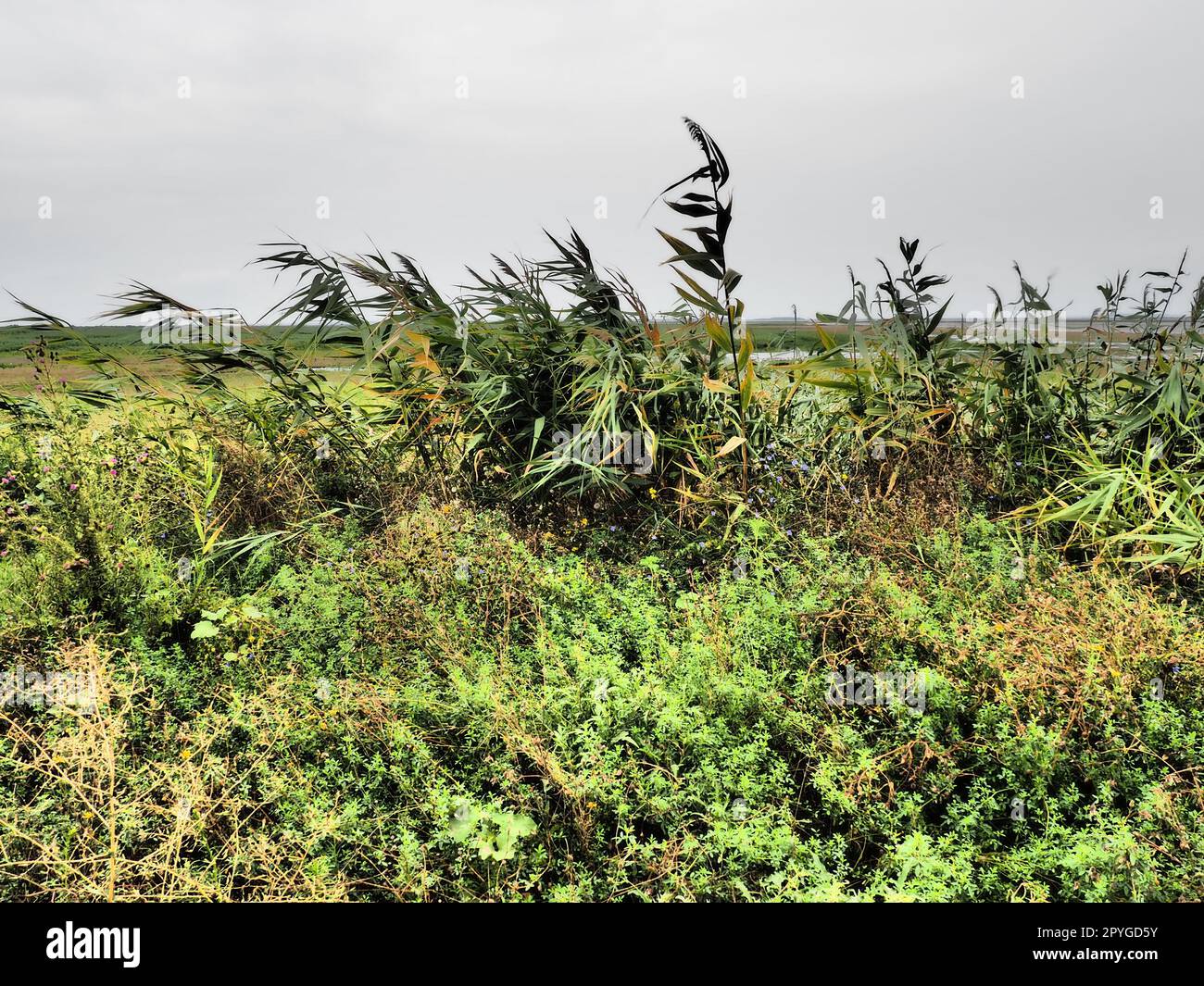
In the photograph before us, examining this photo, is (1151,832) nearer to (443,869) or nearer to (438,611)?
(443,869)

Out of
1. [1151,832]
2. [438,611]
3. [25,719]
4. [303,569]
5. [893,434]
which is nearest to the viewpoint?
[1151,832]

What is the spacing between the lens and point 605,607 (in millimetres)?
3648

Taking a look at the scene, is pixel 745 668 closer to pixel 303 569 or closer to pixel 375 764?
pixel 375 764

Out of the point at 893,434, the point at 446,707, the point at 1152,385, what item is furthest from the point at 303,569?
the point at 1152,385

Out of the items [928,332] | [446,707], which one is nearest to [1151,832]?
[446,707]

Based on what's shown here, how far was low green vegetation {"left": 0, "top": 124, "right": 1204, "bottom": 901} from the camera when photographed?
96.9 inches

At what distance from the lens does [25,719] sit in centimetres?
316

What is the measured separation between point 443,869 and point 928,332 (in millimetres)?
4471

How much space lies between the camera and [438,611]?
3.63m

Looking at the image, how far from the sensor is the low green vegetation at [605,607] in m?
2.46

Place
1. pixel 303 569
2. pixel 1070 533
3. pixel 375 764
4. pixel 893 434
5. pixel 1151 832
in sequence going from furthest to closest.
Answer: pixel 893 434 < pixel 1070 533 < pixel 303 569 < pixel 375 764 < pixel 1151 832

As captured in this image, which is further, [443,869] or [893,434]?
[893,434]

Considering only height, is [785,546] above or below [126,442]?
below

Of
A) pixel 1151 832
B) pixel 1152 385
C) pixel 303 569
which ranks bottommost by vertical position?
pixel 1151 832
